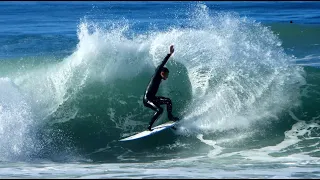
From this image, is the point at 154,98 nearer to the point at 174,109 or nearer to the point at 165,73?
the point at 165,73

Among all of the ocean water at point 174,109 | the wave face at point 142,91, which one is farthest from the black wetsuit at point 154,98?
the wave face at point 142,91

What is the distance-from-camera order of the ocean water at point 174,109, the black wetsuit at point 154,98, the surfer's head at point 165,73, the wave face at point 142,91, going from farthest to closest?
1. the wave face at point 142,91
2. the ocean water at point 174,109
3. the black wetsuit at point 154,98
4. the surfer's head at point 165,73

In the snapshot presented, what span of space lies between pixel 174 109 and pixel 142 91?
5.11ft

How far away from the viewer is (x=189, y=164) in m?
12.5

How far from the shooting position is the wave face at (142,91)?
47.1 feet

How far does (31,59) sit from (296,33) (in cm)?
1254

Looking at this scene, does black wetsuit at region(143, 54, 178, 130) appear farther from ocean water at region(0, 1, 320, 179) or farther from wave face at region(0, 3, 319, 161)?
wave face at region(0, 3, 319, 161)

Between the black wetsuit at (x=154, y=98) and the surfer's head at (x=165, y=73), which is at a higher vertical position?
the surfer's head at (x=165, y=73)

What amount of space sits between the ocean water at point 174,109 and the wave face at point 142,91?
0.09ft

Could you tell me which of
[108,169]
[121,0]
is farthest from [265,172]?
[121,0]

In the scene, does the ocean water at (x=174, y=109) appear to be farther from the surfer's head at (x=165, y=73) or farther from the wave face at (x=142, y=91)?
the surfer's head at (x=165, y=73)

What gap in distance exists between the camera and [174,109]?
15.6 m

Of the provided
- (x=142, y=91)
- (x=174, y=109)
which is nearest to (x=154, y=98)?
(x=174, y=109)

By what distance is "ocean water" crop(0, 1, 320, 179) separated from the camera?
42.7 ft
